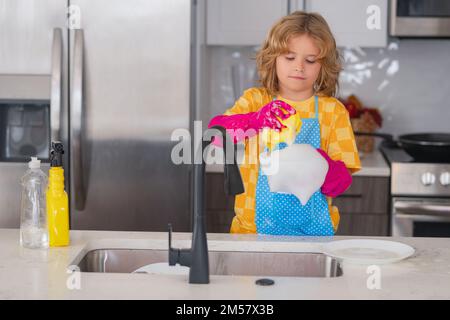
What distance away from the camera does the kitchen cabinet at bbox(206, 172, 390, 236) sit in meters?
3.07

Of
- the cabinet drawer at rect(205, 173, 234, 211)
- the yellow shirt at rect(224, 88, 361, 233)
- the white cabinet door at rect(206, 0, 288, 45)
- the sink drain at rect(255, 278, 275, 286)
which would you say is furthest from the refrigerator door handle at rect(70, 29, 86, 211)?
the sink drain at rect(255, 278, 275, 286)

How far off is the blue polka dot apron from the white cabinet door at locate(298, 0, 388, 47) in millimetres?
1134

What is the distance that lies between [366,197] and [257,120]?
134cm

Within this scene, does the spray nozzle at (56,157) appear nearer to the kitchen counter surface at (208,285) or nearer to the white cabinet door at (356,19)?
the kitchen counter surface at (208,285)

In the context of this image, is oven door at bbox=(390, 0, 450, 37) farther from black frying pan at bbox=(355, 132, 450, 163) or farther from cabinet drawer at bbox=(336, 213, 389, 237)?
cabinet drawer at bbox=(336, 213, 389, 237)

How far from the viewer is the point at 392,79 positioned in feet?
11.8

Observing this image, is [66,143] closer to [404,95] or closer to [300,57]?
[300,57]

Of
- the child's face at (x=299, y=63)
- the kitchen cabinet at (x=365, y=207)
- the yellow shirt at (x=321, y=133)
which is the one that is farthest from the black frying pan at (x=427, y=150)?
the child's face at (x=299, y=63)

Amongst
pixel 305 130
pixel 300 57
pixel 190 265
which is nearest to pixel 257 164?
pixel 305 130

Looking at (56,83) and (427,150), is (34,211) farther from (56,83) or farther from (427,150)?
(427,150)
